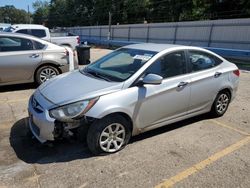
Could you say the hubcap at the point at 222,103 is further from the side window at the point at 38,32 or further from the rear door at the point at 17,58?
the side window at the point at 38,32

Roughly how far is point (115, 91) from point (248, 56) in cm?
1288

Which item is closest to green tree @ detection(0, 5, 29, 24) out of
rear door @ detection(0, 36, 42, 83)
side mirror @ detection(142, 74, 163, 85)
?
rear door @ detection(0, 36, 42, 83)

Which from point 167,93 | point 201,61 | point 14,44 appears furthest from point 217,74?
point 14,44

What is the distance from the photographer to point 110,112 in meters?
3.89

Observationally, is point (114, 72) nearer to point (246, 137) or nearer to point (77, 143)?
point (77, 143)

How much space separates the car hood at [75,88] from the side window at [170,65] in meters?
0.74

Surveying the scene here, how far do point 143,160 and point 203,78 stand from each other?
203 cm

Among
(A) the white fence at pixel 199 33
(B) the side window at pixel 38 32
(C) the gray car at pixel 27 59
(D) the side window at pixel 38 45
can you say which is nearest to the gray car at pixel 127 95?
(C) the gray car at pixel 27 59

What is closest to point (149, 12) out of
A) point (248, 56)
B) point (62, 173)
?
point (248, 56)

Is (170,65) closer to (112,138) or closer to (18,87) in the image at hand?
(112,138)

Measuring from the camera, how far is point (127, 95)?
13.4 feet

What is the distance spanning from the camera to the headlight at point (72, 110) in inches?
148

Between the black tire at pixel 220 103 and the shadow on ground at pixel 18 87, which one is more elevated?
the black tire at pixel 220 103

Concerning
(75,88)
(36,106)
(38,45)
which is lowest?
(36,106)
